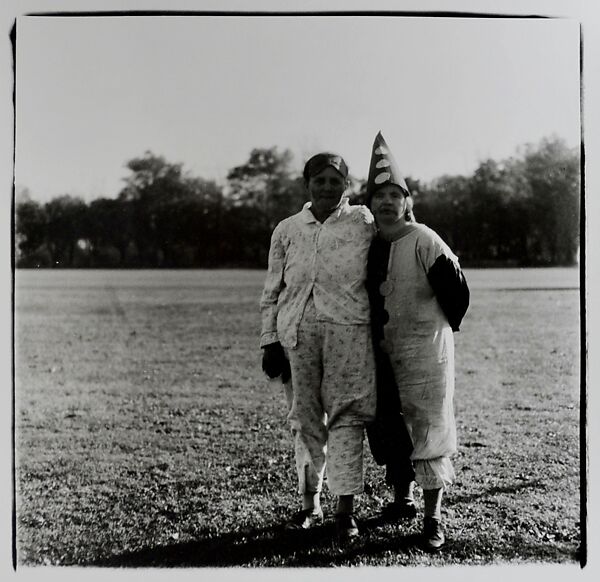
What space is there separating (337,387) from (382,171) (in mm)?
1017

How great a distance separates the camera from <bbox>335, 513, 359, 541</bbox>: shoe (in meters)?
3.27

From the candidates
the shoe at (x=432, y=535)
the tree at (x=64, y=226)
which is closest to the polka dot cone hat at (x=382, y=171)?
the shoe at (x=432, y=535)

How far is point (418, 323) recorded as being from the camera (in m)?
3.20

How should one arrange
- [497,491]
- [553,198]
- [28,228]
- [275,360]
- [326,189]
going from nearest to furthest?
[326,189] → [275,360] → [497,491] → [28,228] → [553,198]

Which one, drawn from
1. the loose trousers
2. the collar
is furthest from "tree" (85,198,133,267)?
the loose trousers

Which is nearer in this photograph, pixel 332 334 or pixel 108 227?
pixel 332 334

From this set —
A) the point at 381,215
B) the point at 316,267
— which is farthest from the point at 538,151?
the point at 316,267

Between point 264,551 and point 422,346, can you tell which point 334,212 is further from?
point 264,551

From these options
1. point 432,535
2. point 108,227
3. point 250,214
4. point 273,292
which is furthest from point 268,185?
point 432,535

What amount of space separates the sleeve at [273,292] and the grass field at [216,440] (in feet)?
3.15

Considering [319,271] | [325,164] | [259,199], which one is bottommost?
[319,271]

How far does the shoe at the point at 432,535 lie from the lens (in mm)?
3205

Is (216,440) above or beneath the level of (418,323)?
beneath

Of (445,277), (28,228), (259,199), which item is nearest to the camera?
(445,277)
